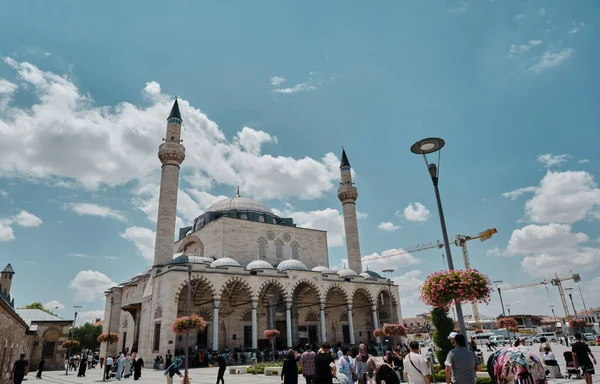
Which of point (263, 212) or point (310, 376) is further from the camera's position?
point (263, 212)

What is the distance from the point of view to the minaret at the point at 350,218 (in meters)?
34.6

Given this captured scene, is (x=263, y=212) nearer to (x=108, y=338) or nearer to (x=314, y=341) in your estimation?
(x=314, y=341)

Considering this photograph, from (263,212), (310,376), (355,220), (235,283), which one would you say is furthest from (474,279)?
(263,212)

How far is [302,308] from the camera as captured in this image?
32125mm

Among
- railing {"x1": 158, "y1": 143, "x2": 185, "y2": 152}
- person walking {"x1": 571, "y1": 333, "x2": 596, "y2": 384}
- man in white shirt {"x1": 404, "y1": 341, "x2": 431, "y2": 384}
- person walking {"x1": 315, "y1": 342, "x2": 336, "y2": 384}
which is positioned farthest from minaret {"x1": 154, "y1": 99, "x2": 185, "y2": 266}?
person walking {"x1": 571, "y1": 333, "x2": 596, "y2": 384}

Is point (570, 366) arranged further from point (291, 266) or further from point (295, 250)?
point (295, 250)

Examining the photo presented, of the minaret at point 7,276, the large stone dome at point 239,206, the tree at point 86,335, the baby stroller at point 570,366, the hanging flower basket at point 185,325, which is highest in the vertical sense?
the large stone dome at point 239,206

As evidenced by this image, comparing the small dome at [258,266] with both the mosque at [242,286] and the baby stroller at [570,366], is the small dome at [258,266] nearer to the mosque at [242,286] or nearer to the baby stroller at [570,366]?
the mosque at [242,286]

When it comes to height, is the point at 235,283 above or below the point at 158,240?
below

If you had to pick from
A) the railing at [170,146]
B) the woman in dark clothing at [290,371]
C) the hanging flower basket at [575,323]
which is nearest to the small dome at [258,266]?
the railing at [170,146]

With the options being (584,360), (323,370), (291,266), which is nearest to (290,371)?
(323,370)

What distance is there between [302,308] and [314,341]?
279cm

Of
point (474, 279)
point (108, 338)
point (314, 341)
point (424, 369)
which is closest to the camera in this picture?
point (424, 369)

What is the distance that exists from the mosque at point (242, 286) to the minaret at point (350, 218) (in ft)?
0.30
